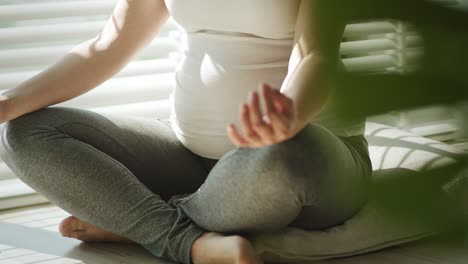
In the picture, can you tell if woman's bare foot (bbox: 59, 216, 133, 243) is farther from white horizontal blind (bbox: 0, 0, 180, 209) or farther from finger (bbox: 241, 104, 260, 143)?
finger (bbox: 241, 104, 260, 143)

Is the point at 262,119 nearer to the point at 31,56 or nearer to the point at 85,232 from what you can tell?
the point at 85,232

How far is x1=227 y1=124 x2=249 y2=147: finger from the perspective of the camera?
83cm

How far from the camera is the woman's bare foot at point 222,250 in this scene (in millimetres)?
1457

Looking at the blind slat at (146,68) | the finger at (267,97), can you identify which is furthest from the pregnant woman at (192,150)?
the blind slat at (146,68)

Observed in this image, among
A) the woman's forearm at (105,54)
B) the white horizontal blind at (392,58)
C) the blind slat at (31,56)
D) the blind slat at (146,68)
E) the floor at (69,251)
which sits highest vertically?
the white horizontal blind at (392,58)

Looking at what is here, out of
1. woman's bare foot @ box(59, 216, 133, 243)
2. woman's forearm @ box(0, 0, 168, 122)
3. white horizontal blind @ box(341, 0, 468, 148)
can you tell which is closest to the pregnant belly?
woman's forearm @ box(0, 0, 168, 122)

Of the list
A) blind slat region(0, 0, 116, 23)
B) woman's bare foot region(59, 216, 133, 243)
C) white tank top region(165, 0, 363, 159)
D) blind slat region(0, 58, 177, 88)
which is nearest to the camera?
white tank top region(165, 0, 363, 159)

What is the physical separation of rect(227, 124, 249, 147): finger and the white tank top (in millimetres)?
758

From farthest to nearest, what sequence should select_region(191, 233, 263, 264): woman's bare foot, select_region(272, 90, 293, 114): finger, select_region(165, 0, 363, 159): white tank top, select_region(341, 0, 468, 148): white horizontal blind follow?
1. select_region(165, 0, 363, 159): white tank top
2. select_region(191, 233, 263, 264): woman's bare foot
3. select_region(272, 90, 293, 114): finger
4. select_region(341, 0, 468, 148): white horizontal blind

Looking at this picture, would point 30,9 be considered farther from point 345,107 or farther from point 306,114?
point 345,107

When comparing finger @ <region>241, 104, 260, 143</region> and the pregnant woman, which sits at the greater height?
finger @ <region>241, 104, 260, 143</region>

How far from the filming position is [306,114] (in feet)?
4.21

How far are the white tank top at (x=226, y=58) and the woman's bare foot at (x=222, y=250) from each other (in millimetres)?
250

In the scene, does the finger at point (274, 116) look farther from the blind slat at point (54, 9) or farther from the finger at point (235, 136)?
the blind slat at point (54, 9)
